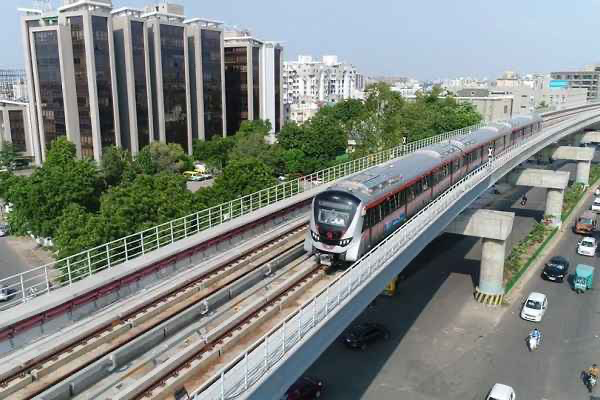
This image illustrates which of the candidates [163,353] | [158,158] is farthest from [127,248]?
[158,158]

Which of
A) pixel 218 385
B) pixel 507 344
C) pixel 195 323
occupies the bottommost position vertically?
pixel 507 344

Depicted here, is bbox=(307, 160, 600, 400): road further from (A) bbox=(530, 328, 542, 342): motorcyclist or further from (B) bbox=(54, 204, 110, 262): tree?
(B) bbox=(54, 204, 110, 262): tree

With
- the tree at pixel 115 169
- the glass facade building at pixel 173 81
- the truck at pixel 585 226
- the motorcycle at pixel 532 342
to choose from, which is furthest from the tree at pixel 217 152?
the motorcycle at pixel 532 342

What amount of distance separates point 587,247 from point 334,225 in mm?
29379

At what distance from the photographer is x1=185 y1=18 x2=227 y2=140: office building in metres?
74.5

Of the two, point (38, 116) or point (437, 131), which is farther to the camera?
point (437, 131)

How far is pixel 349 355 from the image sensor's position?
24.6 meters

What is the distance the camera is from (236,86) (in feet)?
279

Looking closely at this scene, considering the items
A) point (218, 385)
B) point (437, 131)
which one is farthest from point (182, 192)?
point (437, 131)

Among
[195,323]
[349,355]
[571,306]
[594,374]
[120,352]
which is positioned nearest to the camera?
[120,352]

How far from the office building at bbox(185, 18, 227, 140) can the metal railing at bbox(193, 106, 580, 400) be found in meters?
58.1

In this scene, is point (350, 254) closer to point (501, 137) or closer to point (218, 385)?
point (218, 385)

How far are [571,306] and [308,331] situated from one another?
23866 mm

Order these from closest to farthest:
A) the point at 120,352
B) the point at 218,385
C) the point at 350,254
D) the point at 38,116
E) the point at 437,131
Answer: the point at 218,385
the point at 120,352
the point at 350,254
the point at 38,116
the point at 437,131
